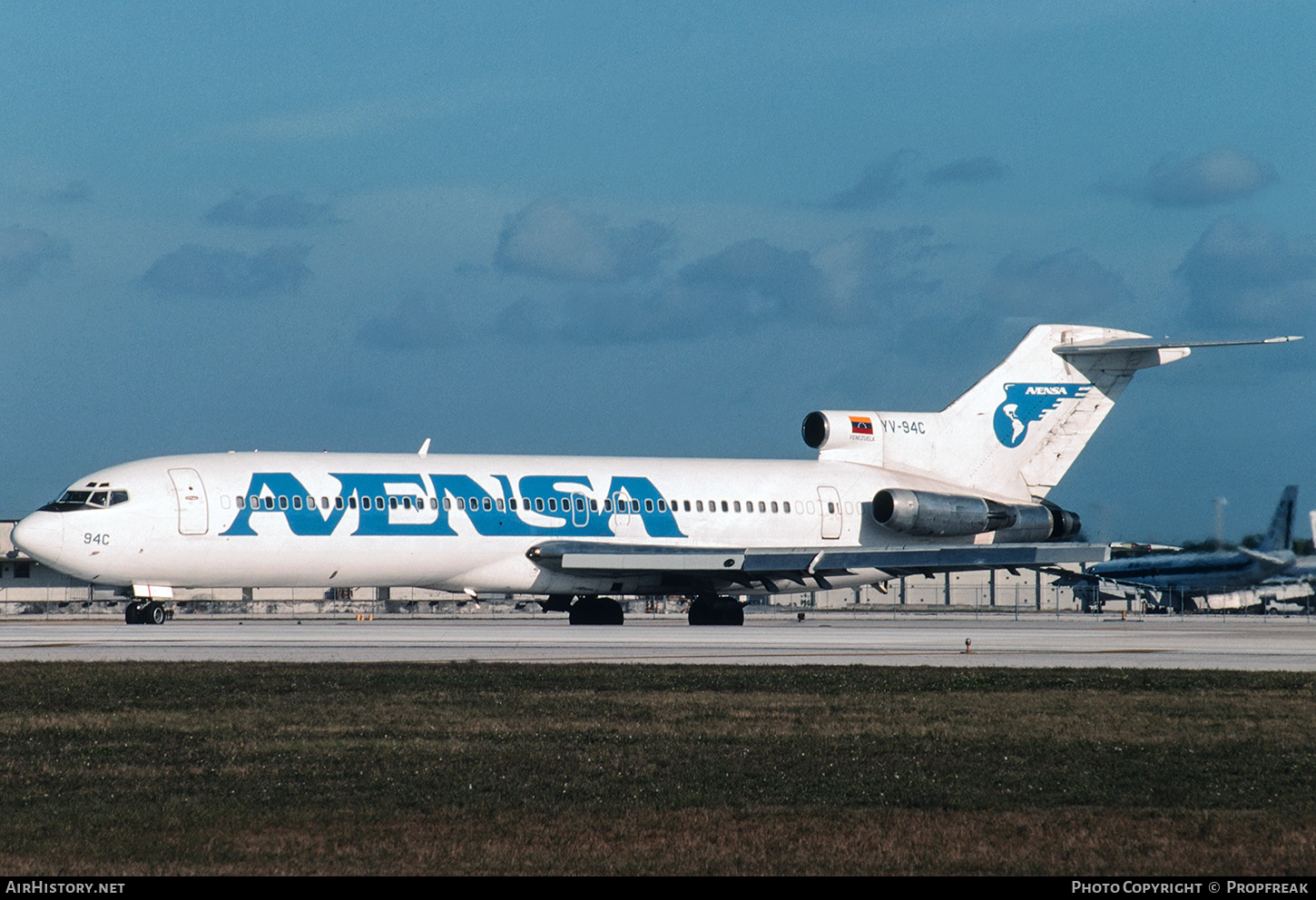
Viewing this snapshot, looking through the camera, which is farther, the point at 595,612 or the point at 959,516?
the point at 959,516

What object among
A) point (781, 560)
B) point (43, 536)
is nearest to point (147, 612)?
point (43, 536)

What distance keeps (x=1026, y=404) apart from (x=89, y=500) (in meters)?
28.7

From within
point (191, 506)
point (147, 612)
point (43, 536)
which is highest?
point (191, 506)

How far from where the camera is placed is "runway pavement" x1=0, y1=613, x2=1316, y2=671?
27.4 meters

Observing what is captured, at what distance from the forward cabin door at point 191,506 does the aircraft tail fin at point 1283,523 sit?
57.1 metres

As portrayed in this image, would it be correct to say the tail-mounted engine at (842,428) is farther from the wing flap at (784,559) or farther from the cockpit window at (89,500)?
the cockpit window at (89,500)

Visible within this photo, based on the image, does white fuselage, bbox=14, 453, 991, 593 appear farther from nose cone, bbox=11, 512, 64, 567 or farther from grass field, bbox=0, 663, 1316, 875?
grass field, bbox=0, 663, 1316, 875

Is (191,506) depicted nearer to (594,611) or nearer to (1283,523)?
(594,611)

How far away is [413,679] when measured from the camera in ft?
72.7

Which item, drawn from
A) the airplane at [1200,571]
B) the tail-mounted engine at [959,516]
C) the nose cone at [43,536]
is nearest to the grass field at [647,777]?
the nose cone at [43,536]

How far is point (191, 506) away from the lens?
39.0 metres

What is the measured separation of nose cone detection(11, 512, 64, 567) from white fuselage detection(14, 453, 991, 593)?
40mm

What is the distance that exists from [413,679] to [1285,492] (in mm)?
66708
